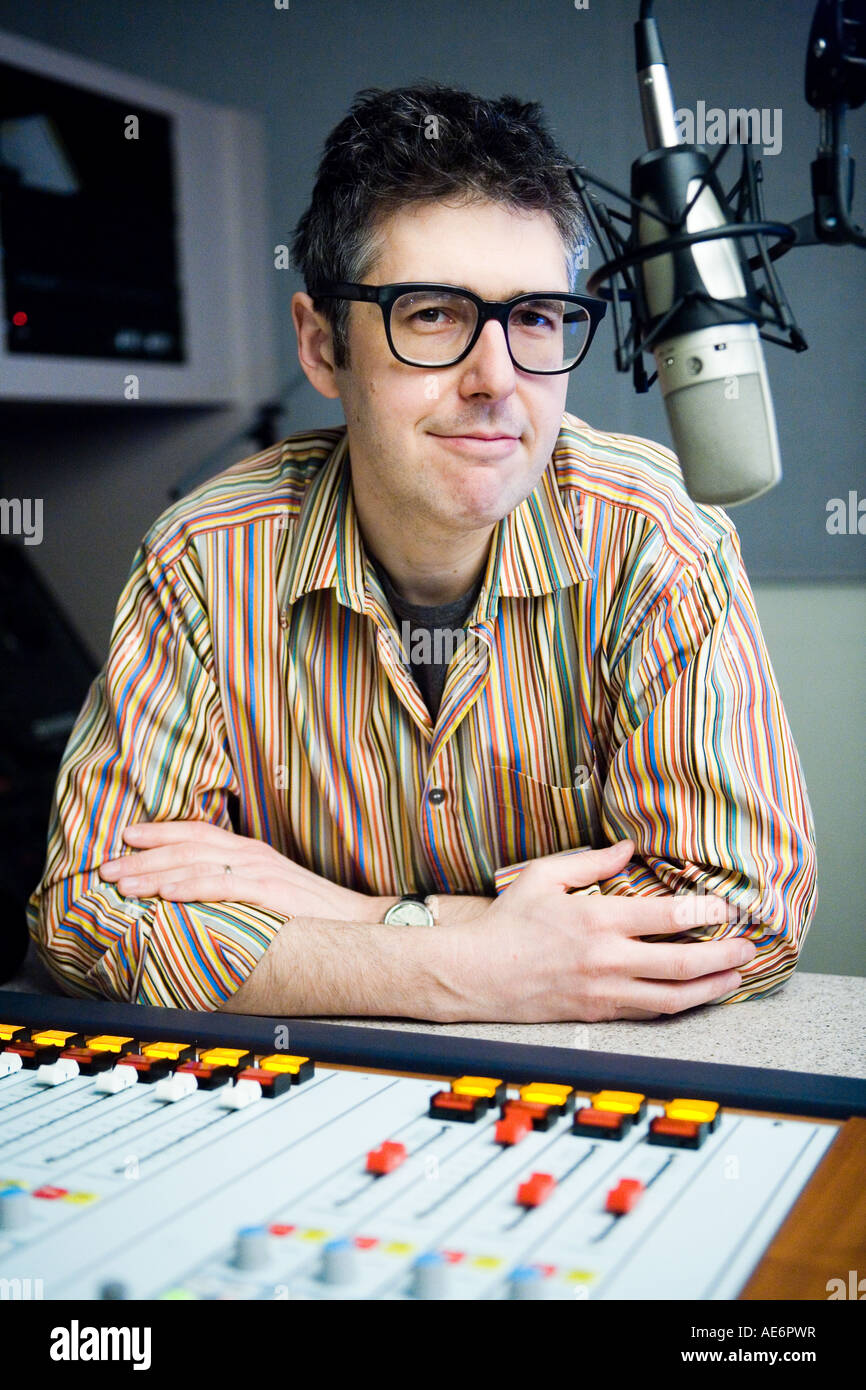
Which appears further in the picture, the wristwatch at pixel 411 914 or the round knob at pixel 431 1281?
the wristwatch at pixel 411 914

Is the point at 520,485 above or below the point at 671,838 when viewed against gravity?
above

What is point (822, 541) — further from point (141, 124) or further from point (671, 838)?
point (141, 124)

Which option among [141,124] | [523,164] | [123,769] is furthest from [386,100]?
[141,124]

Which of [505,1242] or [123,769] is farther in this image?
[123,769]

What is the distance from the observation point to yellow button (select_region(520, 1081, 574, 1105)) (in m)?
0.69

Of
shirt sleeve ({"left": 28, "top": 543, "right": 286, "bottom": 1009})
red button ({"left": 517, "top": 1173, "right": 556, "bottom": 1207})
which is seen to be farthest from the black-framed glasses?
red button ({"left": 517, "top": 1173, "right": 556, "bottom": 1207})

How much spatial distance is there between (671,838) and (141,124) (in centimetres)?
177

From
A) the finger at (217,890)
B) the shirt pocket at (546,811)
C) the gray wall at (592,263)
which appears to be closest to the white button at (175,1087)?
the finger at (217,890)

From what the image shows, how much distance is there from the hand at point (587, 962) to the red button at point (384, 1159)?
33 centimetres

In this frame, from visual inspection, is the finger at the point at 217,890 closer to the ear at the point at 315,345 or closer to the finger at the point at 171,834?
the finger at the point at 171,834

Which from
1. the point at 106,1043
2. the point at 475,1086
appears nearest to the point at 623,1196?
the point at 475,1086

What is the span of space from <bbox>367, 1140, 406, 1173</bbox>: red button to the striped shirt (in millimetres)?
480

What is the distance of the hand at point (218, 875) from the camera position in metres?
1.11
